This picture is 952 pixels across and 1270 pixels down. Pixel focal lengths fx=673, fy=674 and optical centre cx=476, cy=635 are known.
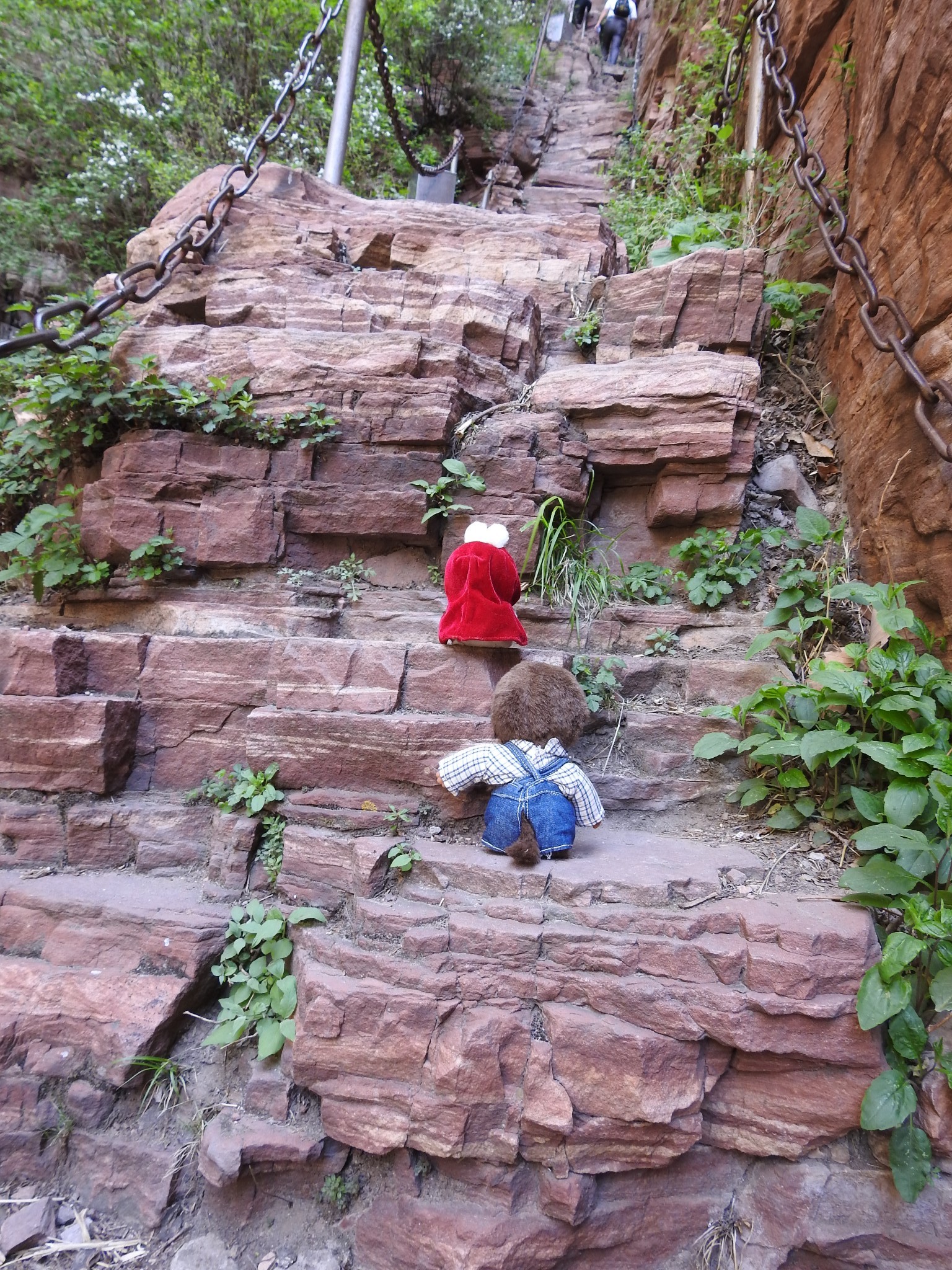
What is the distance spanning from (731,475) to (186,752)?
335cm

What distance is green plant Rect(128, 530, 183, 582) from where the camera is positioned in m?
3.71

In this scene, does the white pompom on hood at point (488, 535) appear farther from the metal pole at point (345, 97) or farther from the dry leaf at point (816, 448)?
the metal pole at point (345, 97)

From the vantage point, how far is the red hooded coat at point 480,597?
3143 mm

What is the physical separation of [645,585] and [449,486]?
128 centimetres

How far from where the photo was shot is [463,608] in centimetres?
316

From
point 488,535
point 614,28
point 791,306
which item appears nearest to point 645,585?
point 488,535

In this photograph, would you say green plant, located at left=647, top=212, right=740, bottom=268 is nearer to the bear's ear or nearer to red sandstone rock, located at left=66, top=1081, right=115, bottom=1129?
the bear's ear

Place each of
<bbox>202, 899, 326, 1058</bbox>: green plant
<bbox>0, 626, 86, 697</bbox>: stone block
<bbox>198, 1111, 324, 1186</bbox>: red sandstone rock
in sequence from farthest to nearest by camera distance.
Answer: <bbox>0, 626, 86, 697</bbox>: stone block < <bbox>202, 899, 326, 1058</bbox>: green plant < <bbox>198, 1111, 324, 1186</bbox>: red sandstone rock

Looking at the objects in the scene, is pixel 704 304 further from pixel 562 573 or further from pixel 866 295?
pixel 562 573

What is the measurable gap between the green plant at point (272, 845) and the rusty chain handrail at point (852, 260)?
10.3 ft

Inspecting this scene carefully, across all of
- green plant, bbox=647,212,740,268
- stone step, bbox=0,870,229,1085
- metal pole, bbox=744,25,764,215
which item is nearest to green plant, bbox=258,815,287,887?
stone step, bbox=0,870,229,1085

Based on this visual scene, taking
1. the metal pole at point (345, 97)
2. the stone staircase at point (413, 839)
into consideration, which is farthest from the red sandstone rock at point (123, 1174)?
the metal pole at point (345, 97)

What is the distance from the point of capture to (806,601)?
341 cm

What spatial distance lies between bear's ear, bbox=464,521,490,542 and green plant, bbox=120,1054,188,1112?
254cm
